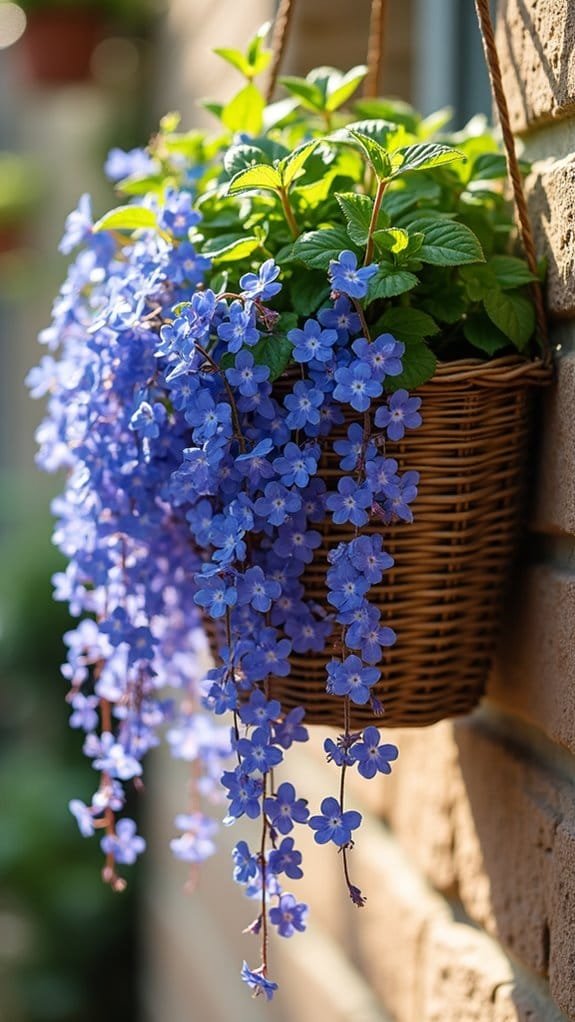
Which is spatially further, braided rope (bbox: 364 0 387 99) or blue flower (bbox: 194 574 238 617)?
braided rope (bbox: 364 0 387 99)

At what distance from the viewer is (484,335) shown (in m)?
0.90

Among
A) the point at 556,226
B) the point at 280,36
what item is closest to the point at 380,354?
the point at 556,226

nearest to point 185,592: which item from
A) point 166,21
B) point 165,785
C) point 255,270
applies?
point 255,270

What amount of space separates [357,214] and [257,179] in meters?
0.08

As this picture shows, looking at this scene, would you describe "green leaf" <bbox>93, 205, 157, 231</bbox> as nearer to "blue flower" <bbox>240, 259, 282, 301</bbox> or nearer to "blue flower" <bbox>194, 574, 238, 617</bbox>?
"blue flower" <bbox>240, 259, 282, 301</bbox>

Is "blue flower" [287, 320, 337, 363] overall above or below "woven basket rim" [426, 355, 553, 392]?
above

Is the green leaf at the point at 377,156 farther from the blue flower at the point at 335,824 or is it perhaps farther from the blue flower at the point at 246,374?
the blue flower at the point at 335,824

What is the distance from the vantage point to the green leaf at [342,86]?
1.05 meters

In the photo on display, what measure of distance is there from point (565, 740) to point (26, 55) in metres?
2.90

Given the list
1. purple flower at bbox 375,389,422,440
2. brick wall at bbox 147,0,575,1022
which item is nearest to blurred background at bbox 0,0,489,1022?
brick wall at bbox 147,0,575,1022

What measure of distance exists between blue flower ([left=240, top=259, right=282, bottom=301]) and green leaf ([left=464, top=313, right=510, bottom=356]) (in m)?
0.18

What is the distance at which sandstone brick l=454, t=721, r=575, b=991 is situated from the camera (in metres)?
0.91

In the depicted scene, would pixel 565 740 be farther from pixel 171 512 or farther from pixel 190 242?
pixel 190 242

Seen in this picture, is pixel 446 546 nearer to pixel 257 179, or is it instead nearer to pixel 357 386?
pixel 357 386
